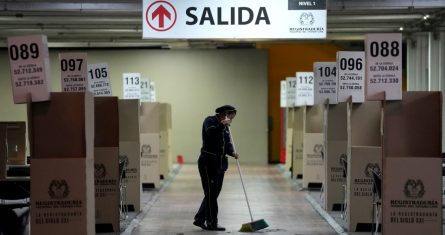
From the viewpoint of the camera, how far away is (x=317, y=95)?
13.9 metres

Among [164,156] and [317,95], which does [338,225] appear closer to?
[317,95]

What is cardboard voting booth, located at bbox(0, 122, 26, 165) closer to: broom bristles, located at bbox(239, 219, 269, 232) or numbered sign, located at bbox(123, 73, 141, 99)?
broom bristles, located at bbox(239, 219, 269, 232)

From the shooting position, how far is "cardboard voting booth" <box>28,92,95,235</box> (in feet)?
26.3

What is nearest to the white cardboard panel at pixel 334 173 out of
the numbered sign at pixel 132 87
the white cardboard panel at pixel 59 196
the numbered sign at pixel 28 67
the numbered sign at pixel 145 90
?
the white cardboard panel at pixel 59 196

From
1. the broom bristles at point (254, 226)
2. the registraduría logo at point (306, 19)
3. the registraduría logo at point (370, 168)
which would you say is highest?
the registraduría logo at point (306, 19)

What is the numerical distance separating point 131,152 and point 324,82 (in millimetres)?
3609

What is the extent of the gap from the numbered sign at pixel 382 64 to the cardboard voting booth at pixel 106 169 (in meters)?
3.66

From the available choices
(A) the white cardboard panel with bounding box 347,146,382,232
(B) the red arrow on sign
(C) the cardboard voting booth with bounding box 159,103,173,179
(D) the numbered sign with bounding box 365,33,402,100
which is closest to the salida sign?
(B) the red arrow on sign

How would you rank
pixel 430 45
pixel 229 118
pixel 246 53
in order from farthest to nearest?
1. pixel 246 53
2. pixel 430 45
3. pixel 229 118

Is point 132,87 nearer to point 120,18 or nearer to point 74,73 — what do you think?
point 120,18

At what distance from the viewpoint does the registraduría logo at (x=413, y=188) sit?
862 cm

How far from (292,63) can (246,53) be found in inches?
64.9

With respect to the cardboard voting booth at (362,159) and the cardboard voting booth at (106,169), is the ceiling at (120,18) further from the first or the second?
the cardboard voting booth at (106,169)

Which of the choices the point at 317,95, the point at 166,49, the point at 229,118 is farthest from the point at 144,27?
the point at 166,49
